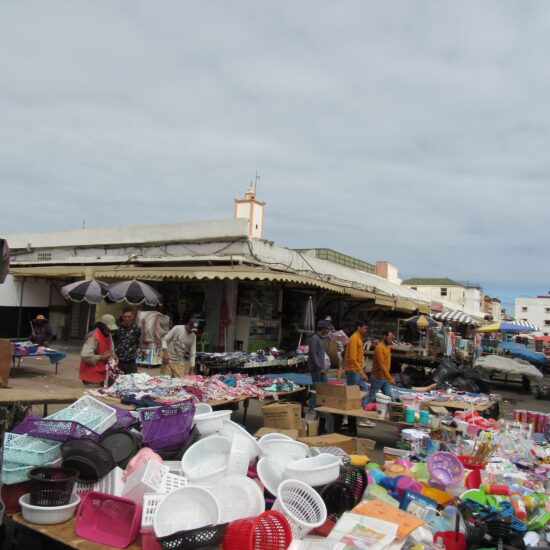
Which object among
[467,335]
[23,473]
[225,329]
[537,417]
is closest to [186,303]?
[225,329]

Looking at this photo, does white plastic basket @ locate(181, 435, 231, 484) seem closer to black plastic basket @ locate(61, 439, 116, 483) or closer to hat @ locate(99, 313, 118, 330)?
black plastic basket @ locate(61, 439, 116, 483)

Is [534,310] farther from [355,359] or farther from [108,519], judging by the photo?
[108,519]

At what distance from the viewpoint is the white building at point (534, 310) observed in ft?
317

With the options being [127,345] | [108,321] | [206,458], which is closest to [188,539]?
[206,458]

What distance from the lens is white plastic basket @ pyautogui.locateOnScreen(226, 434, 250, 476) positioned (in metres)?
3.95

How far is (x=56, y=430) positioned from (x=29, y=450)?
1.10 feet

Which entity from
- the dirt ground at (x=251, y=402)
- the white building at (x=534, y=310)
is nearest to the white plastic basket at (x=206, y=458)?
the dirt ground at (x=251, y=402)

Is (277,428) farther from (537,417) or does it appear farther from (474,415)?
(537,417)

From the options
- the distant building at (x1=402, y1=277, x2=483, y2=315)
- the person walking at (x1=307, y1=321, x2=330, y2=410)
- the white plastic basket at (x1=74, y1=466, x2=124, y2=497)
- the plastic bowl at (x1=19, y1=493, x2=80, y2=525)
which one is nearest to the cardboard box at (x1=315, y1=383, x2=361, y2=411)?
the person walking at (x1=307, y1=321, x2=330, y2=410)

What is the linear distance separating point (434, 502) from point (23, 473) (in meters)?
3.42

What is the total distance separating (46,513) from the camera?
3363 millimetres

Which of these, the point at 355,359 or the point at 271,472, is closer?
the point at 271,472

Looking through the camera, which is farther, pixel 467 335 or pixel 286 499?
pixel 467 335

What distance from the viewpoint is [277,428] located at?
22.8 ft
